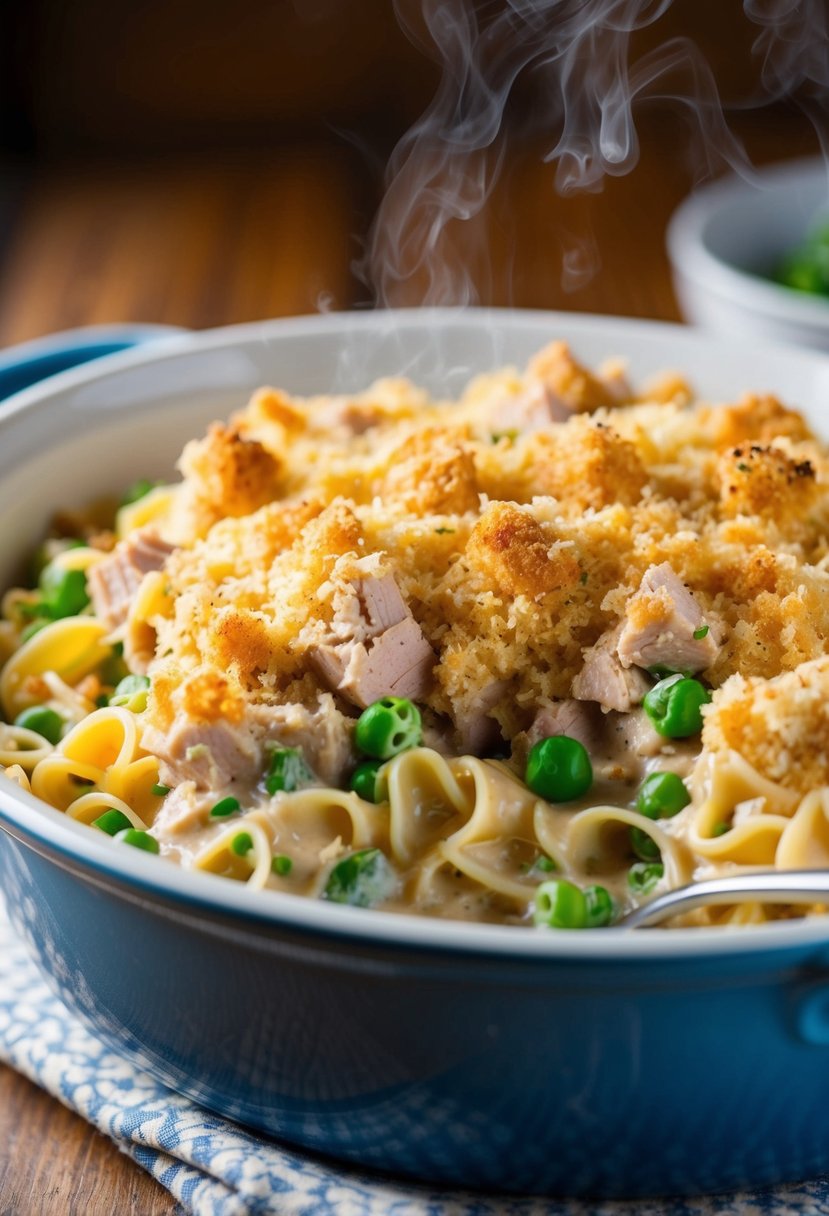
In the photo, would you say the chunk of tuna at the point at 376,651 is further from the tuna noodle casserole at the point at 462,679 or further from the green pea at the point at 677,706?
the green pea at the point at 677,706

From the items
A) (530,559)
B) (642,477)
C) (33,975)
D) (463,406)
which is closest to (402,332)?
(463,406)

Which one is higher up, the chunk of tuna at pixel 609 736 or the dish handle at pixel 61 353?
the dish handle at pixel 61 353

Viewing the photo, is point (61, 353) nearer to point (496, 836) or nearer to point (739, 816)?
point (496, 836)

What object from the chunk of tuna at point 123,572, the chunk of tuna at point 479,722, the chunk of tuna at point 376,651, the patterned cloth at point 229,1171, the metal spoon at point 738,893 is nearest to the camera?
the metal spoon at point 738,893

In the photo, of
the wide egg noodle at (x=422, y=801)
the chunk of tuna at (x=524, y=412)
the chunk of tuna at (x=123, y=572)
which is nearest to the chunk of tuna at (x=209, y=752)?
the wide egg noodle at (x=422, y=801)

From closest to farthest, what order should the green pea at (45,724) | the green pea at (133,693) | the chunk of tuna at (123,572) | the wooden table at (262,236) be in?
1. the green pea at (133,693)
2. the green pea at (45,724)
3. the chunk of tuna at (123,572)
4. the wooden table at (262,236)

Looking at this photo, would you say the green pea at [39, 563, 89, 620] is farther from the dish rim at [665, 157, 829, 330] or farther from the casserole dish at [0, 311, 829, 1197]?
the dish rim at [665, 157, 829, 330]

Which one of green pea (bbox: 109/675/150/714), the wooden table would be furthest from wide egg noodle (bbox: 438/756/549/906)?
the wooden table
